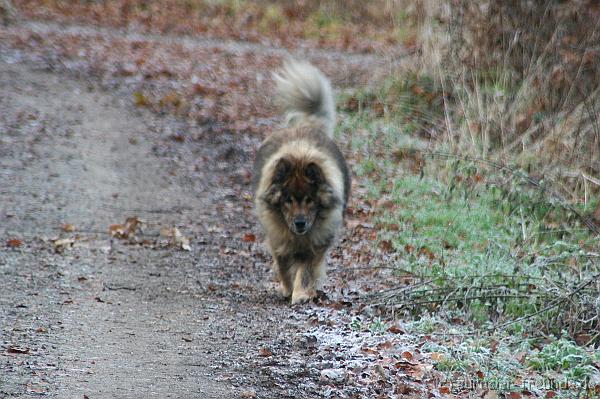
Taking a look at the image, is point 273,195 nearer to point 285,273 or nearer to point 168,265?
point 285,273

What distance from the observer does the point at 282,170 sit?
803cm

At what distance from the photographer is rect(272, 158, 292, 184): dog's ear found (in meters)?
8.02

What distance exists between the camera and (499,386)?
5.54 m

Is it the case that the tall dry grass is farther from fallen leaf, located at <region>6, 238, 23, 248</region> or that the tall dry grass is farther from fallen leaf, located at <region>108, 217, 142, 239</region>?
fallen leaf, located at <region>6, 238, 23, 248</region>

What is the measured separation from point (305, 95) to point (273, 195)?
1.93m

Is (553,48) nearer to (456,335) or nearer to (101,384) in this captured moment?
(456,335)

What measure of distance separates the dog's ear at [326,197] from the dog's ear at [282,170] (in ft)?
1.05

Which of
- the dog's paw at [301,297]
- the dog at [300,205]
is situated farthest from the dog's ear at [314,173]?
the dog's paw at [301,297]

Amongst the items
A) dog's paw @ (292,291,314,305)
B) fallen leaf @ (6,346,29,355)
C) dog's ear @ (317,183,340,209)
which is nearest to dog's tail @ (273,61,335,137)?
dog's ear @ (317,183,340,209)

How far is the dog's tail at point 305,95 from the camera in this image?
9703mm

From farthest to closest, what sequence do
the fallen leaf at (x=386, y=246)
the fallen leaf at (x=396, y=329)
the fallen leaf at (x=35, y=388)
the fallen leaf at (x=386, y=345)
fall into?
1. the fallen leaf at (x=386, y=246)
2. the fallen leaf at (x=396, y=329)
3. the fallen leaf at (x=386, y=345)
4. the fallen leaf at (x=35, y=388)

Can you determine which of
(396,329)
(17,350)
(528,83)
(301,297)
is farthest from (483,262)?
(17,350)

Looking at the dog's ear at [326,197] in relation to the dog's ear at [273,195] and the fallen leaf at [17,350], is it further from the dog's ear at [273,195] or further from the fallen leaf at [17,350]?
the fallen leaf at [17,350]

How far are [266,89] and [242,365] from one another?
12445 mm
